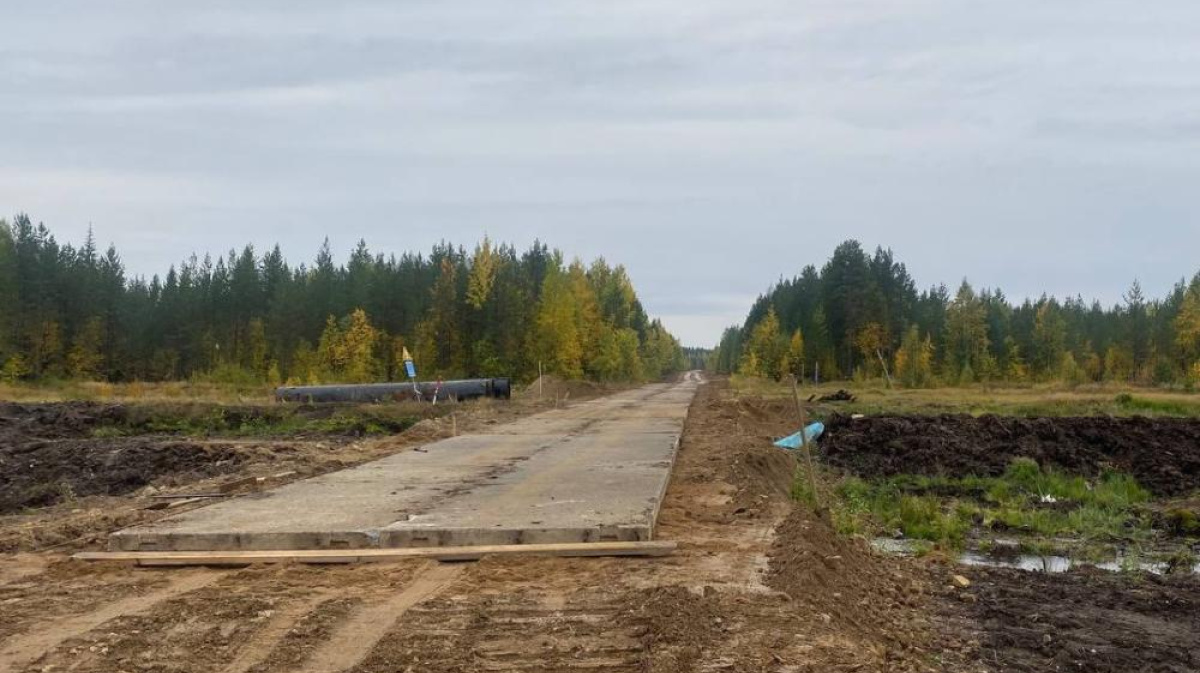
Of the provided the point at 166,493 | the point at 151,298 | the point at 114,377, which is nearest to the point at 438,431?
the point at 166,493

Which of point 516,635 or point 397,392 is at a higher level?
point 397,392

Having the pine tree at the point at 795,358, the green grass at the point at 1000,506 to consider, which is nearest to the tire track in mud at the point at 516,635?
the green grass at the point at 1000,506

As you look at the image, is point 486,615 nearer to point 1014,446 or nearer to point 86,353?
point 1014,446

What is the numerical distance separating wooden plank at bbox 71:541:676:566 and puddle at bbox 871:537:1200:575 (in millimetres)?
4030

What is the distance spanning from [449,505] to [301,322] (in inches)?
2751

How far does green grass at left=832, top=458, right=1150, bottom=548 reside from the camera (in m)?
13.1

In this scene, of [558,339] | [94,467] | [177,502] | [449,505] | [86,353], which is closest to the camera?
[449,505]

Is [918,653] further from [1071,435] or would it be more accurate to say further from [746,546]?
[1071,435]

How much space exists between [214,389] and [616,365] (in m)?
32.6

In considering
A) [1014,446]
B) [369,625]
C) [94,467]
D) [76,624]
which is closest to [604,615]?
[369,625]

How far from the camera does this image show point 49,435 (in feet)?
92.4

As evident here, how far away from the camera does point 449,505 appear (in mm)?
10422

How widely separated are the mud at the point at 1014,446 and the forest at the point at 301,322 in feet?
129

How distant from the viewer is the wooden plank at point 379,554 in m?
8.04
